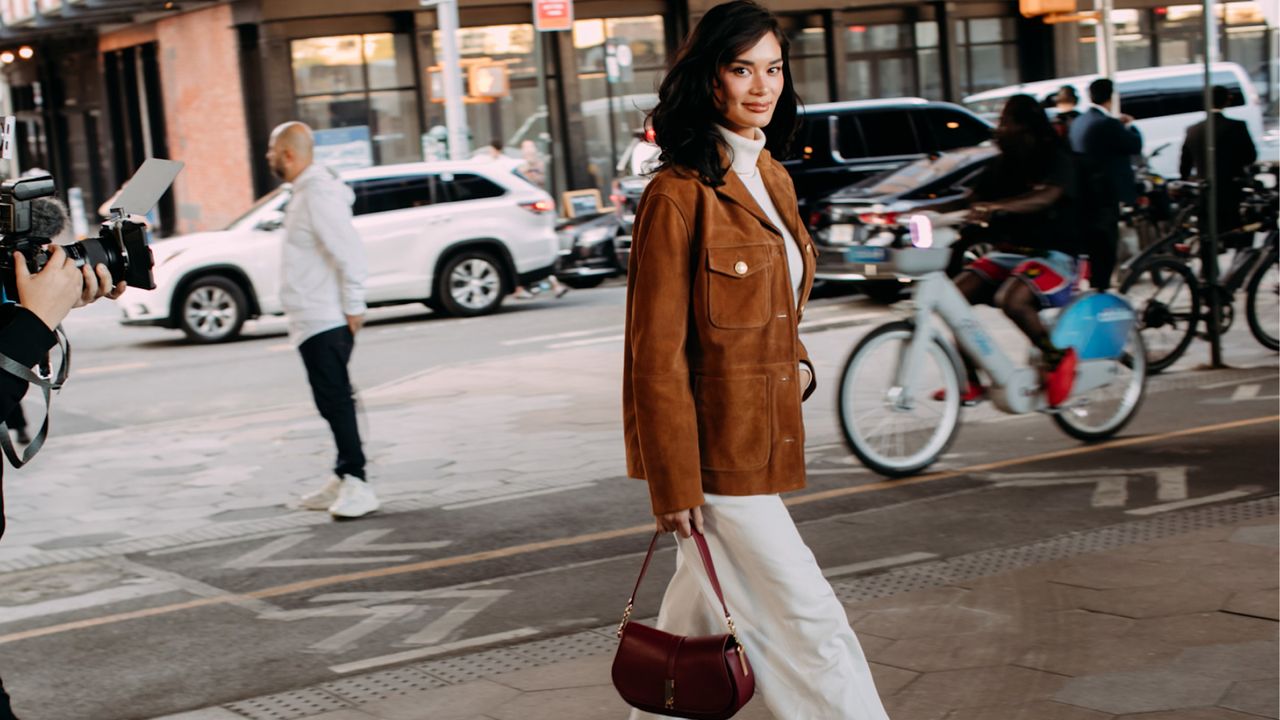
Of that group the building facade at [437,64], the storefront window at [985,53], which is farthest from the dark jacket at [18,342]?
the storefront window at [985,53]

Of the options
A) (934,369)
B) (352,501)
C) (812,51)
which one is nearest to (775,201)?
(934,369)

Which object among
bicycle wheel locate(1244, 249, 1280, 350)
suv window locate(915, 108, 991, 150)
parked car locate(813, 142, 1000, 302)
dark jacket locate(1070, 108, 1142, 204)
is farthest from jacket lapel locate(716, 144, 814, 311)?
suv window locate(915, 108, 991, 150)

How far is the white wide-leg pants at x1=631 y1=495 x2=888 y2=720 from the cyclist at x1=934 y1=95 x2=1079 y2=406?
4.41 metres

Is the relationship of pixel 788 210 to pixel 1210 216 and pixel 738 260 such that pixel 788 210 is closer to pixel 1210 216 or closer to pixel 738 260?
pixel 738 260

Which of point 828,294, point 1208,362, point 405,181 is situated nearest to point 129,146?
point 405,181

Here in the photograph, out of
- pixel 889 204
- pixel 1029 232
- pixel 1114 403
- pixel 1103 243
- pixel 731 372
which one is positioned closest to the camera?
pixel 731 372

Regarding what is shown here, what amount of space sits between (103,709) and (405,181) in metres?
12.4

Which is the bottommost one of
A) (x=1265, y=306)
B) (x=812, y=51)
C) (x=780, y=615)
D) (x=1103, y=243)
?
(x=1265, y=306)

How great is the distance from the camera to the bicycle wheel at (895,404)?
7.23m

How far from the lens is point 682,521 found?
3322mm

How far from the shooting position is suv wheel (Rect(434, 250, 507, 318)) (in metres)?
16.8

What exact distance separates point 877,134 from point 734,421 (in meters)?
13.8

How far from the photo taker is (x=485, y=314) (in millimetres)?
17062

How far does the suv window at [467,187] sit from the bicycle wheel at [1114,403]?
9.99m
